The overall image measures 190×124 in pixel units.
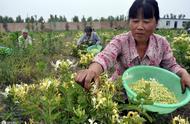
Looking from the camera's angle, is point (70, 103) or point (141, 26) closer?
point (70, 103)

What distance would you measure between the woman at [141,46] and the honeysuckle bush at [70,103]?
1.28ft

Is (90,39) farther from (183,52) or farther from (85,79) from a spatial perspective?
(85,79)

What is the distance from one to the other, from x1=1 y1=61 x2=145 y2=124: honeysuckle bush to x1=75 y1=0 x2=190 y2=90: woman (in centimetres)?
39

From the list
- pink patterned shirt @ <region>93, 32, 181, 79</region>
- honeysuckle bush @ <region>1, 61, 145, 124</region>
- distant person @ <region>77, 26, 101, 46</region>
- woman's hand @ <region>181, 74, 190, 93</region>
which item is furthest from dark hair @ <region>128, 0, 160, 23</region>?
distant person @ <region>77, 26, 101, 46</region>

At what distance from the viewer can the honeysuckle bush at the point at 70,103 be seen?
1576 mm

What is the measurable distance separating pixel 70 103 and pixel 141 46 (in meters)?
1.26

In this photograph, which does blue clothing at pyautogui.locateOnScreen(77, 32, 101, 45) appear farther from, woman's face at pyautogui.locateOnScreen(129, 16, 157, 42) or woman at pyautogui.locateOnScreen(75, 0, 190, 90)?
woman's face at pyautogui.locateOnScreen(129, 16, 157, 42)

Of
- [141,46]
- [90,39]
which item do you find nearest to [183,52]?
[141,46]

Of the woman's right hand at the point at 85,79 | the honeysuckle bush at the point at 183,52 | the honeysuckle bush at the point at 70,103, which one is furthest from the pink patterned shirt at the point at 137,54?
the honeysuckle bush at the point at 183,52

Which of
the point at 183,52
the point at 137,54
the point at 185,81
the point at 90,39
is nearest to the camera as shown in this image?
the point at 185,81

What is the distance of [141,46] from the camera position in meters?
2.87

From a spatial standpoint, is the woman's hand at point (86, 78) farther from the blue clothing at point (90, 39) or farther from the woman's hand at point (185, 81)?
the blue clothing at point (90, 39)

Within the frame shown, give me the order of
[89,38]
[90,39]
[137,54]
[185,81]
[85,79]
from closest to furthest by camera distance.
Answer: [85,79] → [185,81] → [137,54] → [90,39] → [89,38]

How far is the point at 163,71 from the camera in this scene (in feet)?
9.45
